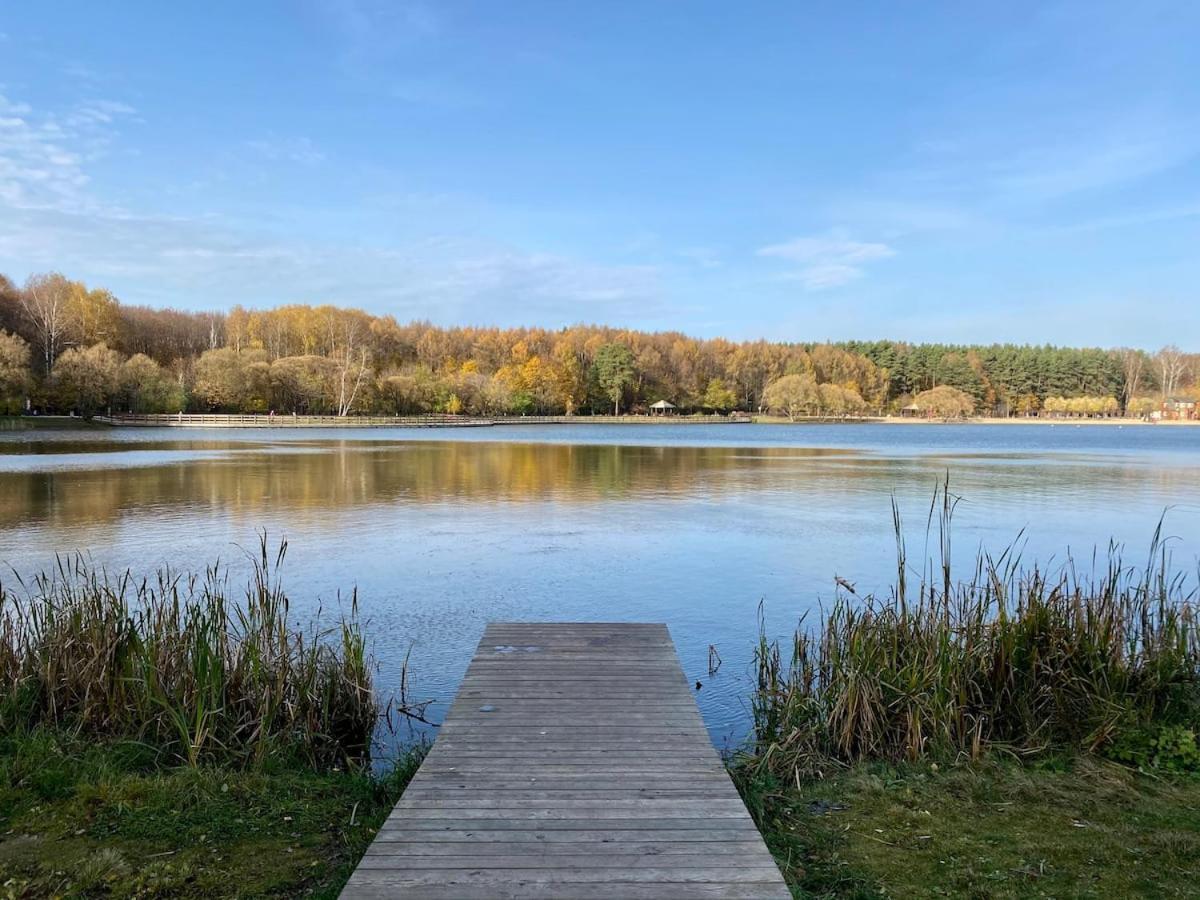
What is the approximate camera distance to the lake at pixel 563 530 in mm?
9102

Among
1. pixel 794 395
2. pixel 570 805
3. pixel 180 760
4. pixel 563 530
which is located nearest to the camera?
pixel 570 805

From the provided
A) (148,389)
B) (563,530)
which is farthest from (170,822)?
(148,389)

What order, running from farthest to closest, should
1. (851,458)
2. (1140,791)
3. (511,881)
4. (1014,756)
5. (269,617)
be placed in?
(851,458), (269,617), (1014,756), (1140,791), (511,881)

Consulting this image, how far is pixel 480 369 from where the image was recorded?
10469 centimetres

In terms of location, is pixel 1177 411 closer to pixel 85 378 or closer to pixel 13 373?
pixel 85 378

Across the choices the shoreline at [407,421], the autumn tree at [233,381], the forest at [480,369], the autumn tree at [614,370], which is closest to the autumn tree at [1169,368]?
the forest at [480,369]

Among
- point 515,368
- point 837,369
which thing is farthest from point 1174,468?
point 837,369

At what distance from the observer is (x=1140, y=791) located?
4641mm

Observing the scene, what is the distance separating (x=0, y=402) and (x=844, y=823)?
64165 millimetres

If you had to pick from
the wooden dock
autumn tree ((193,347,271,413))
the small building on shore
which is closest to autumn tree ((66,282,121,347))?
autumn tree ((193,347,271,413))

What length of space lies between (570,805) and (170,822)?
213cm

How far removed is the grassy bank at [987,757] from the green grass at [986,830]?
1 cm

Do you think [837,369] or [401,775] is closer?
[401,775]

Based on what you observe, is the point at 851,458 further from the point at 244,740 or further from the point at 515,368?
the point at 515,368
